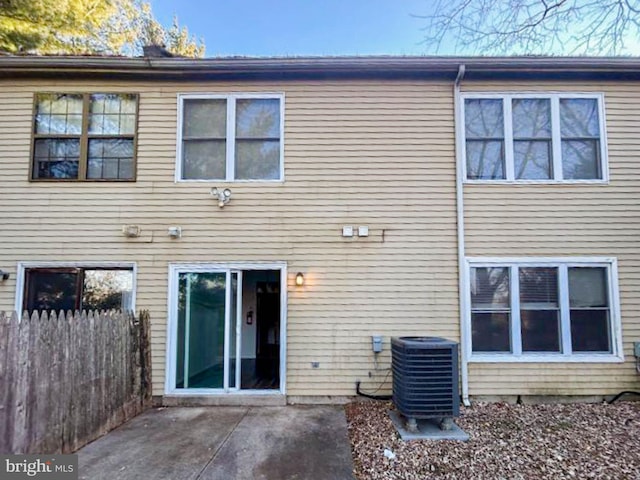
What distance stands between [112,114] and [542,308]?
768 cm


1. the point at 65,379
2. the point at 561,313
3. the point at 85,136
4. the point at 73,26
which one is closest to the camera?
the point at 65,379

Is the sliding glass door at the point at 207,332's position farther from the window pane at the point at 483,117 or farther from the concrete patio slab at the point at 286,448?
the window pane at the point at 483,117

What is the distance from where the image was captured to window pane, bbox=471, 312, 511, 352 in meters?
6.40

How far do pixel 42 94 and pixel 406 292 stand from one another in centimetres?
685

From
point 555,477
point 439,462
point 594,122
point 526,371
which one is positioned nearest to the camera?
point 555,477

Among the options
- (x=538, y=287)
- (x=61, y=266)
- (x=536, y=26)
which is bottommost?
(x=538, y=287)

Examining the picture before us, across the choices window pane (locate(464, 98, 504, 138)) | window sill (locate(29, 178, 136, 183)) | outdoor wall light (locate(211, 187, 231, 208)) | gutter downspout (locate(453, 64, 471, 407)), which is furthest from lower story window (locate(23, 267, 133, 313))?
window pane (locate(464, 98, 504, 138))

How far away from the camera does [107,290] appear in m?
6.52

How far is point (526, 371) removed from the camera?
6.30 m

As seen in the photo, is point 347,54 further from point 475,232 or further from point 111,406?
point 111,406

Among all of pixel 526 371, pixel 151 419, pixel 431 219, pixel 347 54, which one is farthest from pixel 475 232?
pixel 151 419

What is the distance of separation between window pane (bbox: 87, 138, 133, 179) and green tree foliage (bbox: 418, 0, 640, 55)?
5.09 m

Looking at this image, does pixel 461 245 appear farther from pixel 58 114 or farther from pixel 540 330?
pixel 58 114

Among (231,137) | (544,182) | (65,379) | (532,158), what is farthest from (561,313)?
(65,379)
